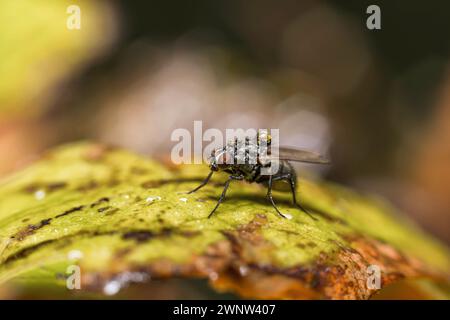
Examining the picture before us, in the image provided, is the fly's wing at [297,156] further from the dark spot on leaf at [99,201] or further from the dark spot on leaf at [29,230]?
the dark spot on leaf at [29,230]

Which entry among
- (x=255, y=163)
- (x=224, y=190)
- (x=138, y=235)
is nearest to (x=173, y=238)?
(x=138, y=235)

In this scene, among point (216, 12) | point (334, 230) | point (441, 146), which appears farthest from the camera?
point (216, 12)

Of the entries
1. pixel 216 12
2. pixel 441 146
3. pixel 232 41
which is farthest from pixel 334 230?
pixel 216 12

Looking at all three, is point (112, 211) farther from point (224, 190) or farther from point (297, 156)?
point (297, 156)

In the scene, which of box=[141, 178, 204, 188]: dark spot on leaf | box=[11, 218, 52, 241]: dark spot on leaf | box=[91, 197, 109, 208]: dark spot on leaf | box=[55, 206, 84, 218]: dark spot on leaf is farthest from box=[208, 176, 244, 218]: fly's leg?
box=[11, 218, 52, 241]: dark spot on leaf

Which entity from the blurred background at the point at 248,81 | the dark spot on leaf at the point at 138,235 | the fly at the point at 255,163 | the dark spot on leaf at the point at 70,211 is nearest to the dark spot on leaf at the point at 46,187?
the dark spot on leaf at the point at 70,211

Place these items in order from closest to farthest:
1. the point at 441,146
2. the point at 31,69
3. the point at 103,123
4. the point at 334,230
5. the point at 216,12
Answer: the point at 334,230
the point at 31,69
the point at 103,123
the point at 441,146
the point at 216,12

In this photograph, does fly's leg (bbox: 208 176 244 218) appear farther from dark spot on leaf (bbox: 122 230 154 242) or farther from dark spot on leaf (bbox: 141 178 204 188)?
dark spot on leaf (bbox: 122 230 154 242)
